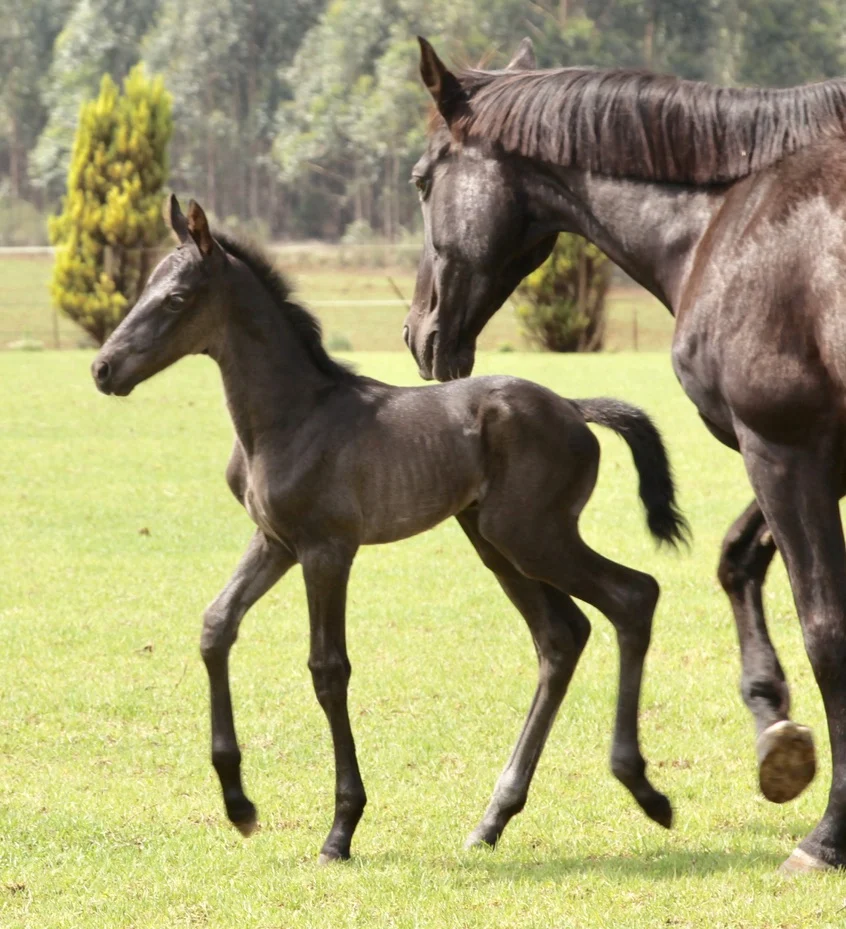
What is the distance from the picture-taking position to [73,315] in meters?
26.8

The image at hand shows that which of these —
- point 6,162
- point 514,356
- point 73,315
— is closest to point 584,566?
point 514,356

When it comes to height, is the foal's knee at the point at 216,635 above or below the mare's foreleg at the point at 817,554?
below

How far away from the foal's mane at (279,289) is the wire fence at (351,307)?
15.7 meters

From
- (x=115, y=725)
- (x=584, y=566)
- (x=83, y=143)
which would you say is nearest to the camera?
(x=584, y=566)

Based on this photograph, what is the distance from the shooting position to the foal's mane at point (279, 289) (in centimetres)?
436

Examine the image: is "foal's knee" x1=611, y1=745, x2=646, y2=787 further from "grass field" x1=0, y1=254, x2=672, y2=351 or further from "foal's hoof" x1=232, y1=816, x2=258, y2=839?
"grass field" x1=0, y1=254, x2=672, y2=351

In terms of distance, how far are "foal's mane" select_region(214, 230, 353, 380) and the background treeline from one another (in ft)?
162

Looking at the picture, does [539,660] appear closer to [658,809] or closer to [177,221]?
[658,809]

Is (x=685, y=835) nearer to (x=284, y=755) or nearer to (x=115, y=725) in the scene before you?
(x=284, y=755)

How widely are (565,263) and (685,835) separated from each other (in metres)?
21.8

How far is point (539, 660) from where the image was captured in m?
4.58

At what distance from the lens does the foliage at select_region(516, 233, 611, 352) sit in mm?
25703

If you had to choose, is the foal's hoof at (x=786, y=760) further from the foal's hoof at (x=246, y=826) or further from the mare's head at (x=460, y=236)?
the mare's head at (x=460, y=236)

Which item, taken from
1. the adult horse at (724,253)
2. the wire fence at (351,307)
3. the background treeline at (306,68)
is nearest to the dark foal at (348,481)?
the adult horse at (724,253)
